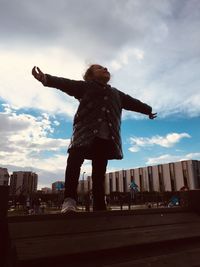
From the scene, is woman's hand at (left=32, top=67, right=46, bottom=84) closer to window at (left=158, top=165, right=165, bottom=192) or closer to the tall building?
the tall building

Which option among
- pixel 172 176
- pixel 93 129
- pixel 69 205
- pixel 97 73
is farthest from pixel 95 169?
pixel 172 176

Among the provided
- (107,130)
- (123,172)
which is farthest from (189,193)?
(123,172)

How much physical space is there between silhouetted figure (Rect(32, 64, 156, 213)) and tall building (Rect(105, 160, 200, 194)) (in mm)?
35185

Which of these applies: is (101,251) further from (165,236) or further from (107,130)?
(107,130)

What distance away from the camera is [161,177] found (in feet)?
152

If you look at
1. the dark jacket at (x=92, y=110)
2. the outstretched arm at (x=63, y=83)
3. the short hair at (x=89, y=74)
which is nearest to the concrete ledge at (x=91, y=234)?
the dark jacket at (x=92, y=110)

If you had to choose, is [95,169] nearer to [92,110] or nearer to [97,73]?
[92,110]

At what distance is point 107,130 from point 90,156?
416mm

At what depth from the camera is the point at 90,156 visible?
134 inches

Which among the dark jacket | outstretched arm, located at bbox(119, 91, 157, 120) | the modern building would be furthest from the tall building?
the dark jacket

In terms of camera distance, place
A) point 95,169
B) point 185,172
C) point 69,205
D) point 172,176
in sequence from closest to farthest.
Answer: point 69,205 < point 95,169 < point 185,172 < point 172,176

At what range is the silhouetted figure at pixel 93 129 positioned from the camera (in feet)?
10.1

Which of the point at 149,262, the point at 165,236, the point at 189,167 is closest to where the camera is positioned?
the point at 149,262

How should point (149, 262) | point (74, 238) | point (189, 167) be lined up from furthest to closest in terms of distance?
point (189, 167) → point (74, 238) → point (149, 262)
